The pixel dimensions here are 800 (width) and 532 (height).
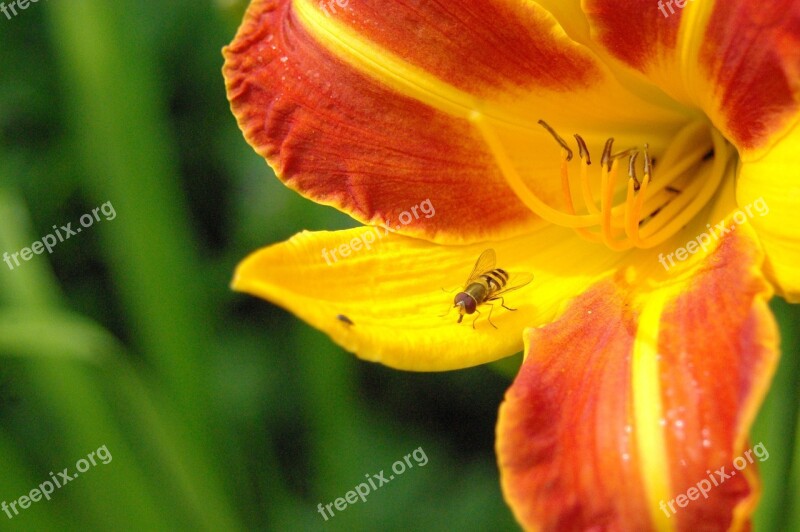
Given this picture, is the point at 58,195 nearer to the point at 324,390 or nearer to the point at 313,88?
the point at 324,390

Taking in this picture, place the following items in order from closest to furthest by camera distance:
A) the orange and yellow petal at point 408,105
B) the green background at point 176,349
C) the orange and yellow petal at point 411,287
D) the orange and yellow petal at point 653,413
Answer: the orange and yellow petal at point 653,413 < the orange and yellow petal at point 411,287 < the orange and yellow petal at point 408,105 < the green background at point 176,349

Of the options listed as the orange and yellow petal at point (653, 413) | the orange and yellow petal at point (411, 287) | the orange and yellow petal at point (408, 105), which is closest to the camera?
the orange and yellow petal at point (653, 413)

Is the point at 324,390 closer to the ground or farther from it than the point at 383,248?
closer to the ground

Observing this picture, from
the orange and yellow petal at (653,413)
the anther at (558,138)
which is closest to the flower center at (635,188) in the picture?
the anther at (558,138)

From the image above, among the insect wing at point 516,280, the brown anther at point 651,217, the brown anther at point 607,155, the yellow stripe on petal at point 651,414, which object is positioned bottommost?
the yellow stripe on petal at point 651,414

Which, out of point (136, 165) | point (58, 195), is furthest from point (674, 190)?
point (58, 195)

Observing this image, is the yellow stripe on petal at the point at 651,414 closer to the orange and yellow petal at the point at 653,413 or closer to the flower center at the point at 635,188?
the orange and yellow petal at the point at 653,413

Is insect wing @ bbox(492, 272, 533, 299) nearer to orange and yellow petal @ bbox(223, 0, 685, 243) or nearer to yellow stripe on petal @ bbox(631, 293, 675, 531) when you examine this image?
orange and yellow petal @ bbox(223, 0, 685, 243)

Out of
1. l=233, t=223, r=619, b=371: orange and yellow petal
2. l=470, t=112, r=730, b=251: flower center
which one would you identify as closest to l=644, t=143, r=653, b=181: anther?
l=470, t=112, r=730, b=251: flower center
